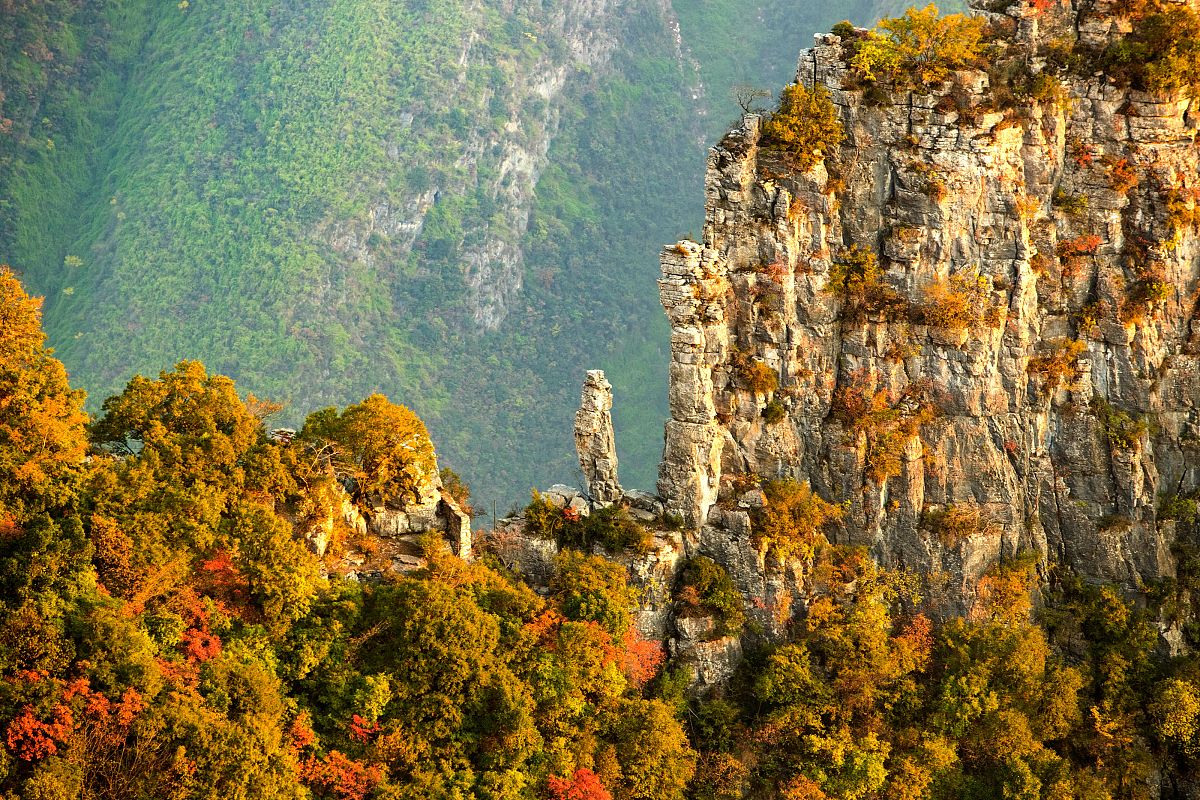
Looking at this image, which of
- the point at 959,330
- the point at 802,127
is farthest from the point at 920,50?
the point at 959,330

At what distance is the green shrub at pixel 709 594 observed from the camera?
4669cm

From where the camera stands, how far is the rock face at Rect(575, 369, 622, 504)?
4634 centimetres

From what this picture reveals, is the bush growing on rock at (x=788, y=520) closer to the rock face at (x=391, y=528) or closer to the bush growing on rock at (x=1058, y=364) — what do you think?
the bush growing on rock at (x=1058, y=364)

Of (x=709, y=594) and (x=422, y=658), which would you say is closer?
(x=422, y=658)

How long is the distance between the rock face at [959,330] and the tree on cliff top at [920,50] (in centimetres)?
62

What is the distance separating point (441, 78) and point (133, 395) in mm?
71755

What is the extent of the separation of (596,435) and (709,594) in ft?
20.5

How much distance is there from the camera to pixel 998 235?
48.7 m

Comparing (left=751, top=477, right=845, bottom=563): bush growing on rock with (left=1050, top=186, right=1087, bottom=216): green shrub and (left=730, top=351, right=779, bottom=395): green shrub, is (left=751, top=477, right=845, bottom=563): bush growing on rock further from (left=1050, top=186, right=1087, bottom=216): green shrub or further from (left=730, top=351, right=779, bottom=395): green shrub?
(left=1050, top=186, right=1087, bottom=216): green shrub

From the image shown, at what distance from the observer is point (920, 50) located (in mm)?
48156

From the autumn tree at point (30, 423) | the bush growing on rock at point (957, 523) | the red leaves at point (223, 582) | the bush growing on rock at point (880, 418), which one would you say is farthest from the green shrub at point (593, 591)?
the autumn tree at point (30, 423)

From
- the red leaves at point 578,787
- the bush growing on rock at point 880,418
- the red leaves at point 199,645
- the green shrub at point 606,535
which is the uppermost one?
the bush growing on rock at point 880,418

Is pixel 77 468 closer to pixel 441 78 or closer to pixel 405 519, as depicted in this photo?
pixel 405 519

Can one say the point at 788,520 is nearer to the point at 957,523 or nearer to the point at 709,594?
the point at 709,594
